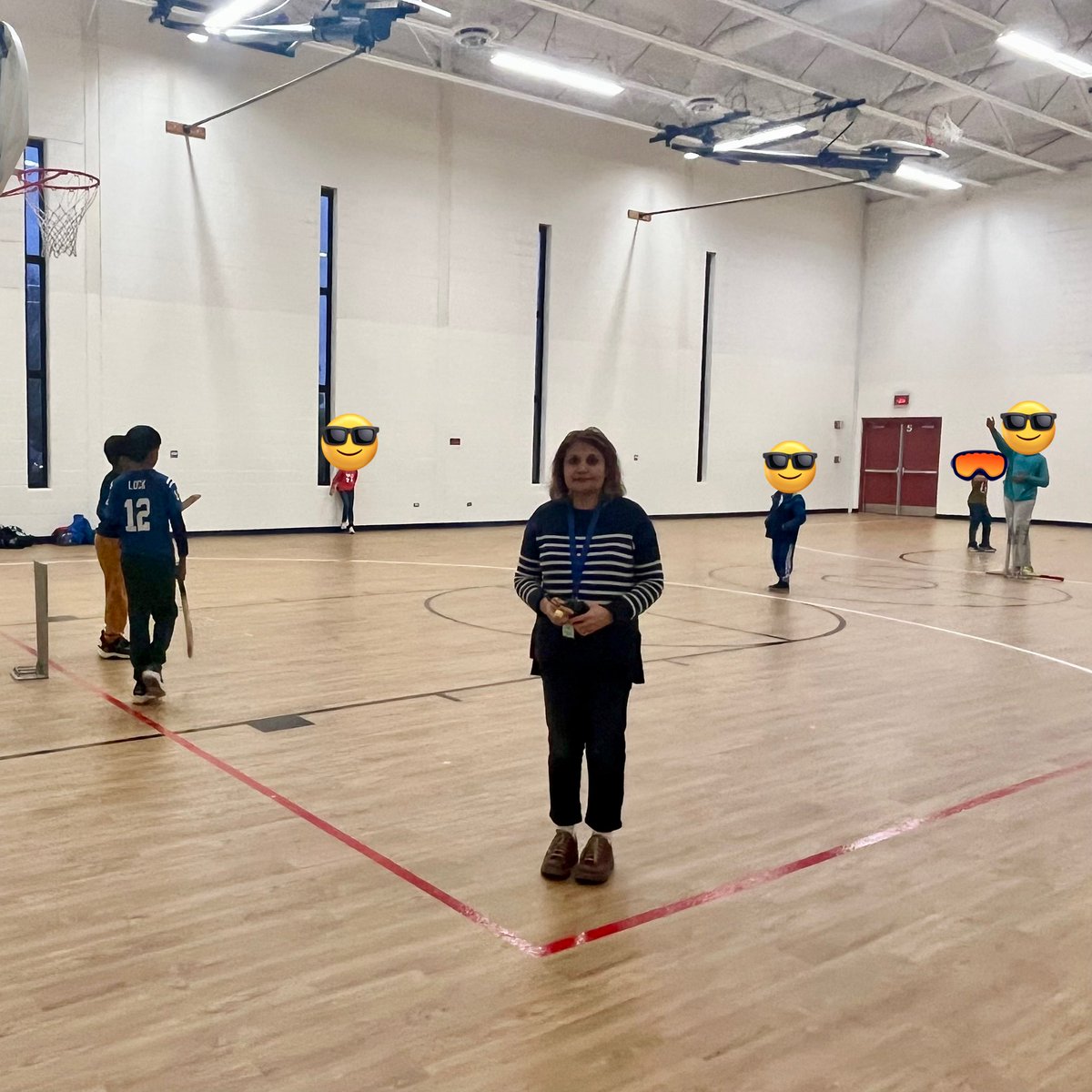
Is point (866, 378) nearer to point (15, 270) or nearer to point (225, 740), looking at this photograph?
point (15, 270)

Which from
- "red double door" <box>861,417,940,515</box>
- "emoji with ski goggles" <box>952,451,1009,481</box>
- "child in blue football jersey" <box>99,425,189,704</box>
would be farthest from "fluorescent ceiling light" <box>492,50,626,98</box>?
"red double door" <box>861,417,940,515</box>

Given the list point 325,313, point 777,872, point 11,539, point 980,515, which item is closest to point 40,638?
point 777,872

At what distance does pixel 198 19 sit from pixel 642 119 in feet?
31.2

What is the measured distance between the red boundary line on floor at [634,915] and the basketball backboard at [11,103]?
273 cm

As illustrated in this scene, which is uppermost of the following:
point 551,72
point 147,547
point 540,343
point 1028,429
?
point 551,72

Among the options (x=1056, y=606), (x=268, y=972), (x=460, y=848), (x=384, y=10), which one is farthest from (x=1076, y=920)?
(x=384, y=10)

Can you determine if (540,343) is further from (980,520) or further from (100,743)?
(100,743)

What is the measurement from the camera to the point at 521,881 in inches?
156

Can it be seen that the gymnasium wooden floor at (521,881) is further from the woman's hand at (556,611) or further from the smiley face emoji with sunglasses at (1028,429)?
the smiley face emoji with sunglasses at (1028,429)

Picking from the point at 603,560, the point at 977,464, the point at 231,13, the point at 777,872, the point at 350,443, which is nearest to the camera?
the point at 603,560

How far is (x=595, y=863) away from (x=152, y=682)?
3.54m

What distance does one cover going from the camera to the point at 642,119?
2184 cm

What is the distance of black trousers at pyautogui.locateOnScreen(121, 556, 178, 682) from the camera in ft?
20.5

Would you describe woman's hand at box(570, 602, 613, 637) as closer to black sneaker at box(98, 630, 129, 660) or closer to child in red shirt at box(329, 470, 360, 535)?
black sneaker at box(98, 630, 129, 660)
